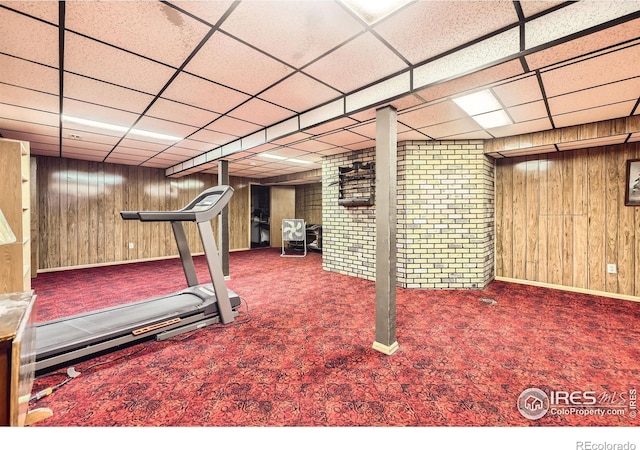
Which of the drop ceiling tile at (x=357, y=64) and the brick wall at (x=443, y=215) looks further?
the brick wall at (x=443, y=215)

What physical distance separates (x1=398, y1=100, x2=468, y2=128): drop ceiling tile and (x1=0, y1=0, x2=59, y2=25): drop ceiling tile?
9.31 ft

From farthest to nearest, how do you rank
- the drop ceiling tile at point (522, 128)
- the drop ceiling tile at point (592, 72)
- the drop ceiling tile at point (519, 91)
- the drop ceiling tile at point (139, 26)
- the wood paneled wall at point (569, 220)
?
the wood paneled wall at point (569, 220) < the drop ceiling tile at point (522, 128) < the drop ceiling tile at point (519, 91) < the drop ceiling tile at point (592, 72) < the drop ceiling tile at point (139, 26)

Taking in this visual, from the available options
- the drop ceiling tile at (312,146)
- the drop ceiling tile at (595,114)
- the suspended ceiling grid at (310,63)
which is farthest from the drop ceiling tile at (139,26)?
the drop ceiling tile at (595,114)

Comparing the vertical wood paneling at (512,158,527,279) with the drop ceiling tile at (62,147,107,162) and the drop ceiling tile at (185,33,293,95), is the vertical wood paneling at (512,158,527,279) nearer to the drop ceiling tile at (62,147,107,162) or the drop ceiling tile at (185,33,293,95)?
the drop ceiling tile at (185,33,293,95)

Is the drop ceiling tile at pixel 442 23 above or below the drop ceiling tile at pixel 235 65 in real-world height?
below

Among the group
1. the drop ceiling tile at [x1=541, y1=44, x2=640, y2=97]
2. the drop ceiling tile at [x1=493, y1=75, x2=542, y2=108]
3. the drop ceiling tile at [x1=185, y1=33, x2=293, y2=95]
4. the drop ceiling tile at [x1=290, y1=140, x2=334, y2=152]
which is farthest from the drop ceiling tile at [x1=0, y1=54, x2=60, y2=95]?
the drop ceiling tile at [x1=541, y1=44, x2=640, y2=97]

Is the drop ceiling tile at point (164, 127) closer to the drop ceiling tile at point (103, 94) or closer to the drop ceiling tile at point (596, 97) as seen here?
the drop ceiling tile at point (103, 94)

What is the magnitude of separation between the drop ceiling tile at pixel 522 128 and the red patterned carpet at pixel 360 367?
237 centimetres

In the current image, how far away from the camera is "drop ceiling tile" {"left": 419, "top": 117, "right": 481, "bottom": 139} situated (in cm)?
343

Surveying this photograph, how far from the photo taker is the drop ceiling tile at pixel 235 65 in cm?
197

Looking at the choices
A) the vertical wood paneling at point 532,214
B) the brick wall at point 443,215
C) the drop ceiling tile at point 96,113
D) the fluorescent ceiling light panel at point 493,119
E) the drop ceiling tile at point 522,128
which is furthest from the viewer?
the vertical wood paneling at point 532,214

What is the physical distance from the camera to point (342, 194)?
17.5ft
